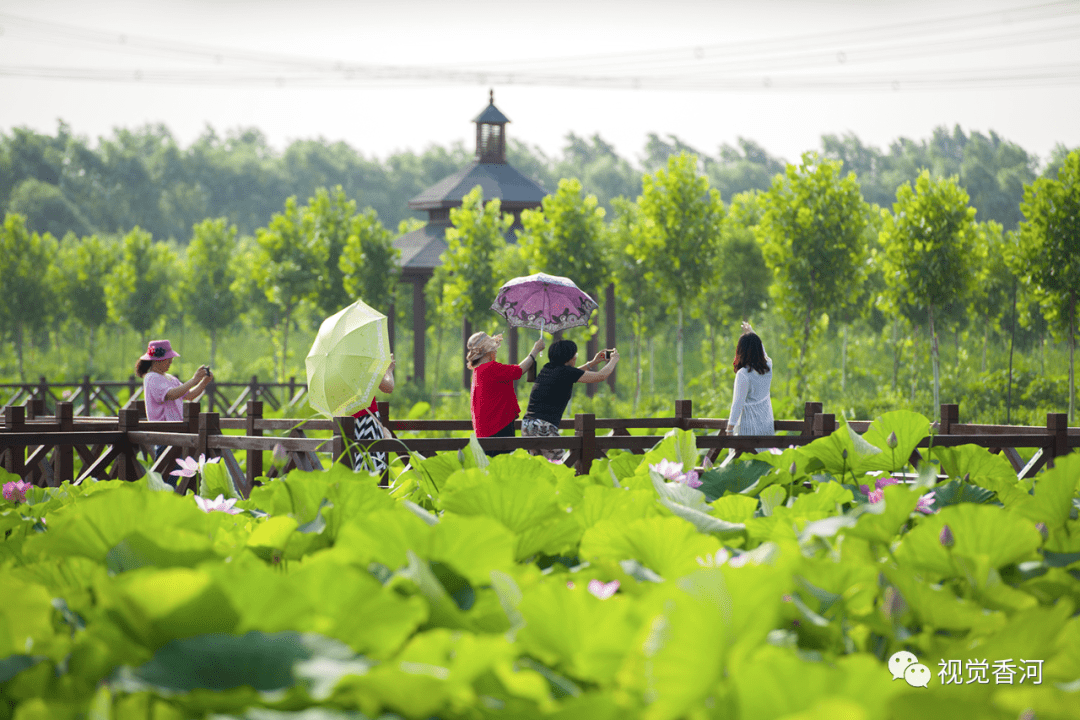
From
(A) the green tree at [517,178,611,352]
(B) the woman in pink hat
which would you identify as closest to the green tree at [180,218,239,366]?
(A) the green tree at [517,178,611,352]

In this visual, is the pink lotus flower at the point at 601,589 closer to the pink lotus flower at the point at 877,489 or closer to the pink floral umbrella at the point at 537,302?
the pink lotus flower at the point at 877,489

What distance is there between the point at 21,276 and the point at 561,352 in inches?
1118

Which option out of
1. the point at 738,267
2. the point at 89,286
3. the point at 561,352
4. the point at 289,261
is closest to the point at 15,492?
the point at 561,352

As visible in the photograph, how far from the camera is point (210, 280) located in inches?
1179

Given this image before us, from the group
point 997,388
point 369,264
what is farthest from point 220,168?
point 997,388

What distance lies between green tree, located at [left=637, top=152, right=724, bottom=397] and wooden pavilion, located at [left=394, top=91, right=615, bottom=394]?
3.70 m

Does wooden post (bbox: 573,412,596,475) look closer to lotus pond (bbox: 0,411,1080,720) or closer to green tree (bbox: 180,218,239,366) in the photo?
lotus pond (bbox: 0,411,1080,720)

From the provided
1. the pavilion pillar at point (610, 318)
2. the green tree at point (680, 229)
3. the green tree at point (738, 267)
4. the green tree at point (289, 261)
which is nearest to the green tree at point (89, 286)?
the green tree at point (289, 261)

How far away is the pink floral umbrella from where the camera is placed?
9.29 m

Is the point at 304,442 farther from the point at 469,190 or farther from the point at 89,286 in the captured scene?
the point at 89,286

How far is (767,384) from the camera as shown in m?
5.89

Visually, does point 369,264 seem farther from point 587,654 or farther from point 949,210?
point 587,654

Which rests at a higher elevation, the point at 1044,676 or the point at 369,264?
the point at 369,264

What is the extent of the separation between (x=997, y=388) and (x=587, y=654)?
20.4 metres
